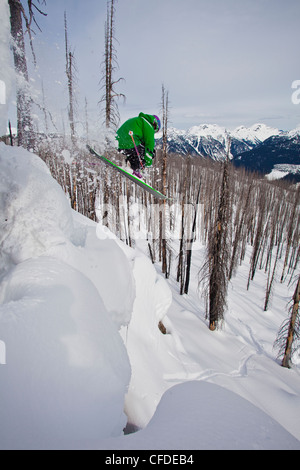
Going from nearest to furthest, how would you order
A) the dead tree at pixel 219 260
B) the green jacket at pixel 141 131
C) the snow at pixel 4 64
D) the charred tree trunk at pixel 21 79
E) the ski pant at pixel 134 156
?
1. the snow at pixel 4 64
2. the charred tree trunk at pixel 21 79
3. the green jacket at pixel 141 131
4. the ski pant at pixel 134 156
5. the dead tree at pixel 219 260

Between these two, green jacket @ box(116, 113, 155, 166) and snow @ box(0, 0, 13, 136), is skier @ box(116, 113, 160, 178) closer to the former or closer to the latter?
green jacket @ box(116, 113, 155, 166)

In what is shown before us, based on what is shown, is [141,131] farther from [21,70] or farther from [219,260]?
[219,260]

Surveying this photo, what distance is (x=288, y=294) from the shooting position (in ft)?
92.9

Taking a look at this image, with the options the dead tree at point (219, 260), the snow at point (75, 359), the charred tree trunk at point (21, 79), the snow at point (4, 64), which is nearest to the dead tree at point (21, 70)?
the charred tree trunk at point (21, 79)

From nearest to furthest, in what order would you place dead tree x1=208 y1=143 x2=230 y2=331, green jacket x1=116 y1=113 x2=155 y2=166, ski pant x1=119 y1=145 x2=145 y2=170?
green jacket x1=116 y1=113 x2=155 y2=166 < ski pant x1=119 y1=145 x2=145 y2=170 < dead tree x1=208 y1=143 x2=230 y2=331

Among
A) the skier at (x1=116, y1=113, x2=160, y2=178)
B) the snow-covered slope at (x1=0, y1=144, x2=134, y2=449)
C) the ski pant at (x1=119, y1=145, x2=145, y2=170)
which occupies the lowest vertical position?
the snow-covered slope at (x1=0, y1=144, x2=134, y2=449)

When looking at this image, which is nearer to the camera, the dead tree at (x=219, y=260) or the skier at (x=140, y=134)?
the skier at (x=140, y=134)

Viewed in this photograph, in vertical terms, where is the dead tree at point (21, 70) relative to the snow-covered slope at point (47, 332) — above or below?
above

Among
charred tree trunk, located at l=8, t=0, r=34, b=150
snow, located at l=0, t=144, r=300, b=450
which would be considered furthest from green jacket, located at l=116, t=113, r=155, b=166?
snow, located at l=0, t=144, r=300, b=450

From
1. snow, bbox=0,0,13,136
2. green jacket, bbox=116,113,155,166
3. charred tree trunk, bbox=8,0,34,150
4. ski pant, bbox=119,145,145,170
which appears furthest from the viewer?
ski pant, bbox=119,145,145,170

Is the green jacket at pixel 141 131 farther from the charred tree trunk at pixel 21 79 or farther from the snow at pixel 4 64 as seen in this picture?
the snow at pixel 4 64

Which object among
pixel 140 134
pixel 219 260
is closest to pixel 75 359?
pixel 140 134

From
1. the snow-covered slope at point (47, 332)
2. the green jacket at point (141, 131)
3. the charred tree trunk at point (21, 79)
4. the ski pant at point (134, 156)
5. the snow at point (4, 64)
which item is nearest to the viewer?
the snow-covered slope at point (47, 332)
